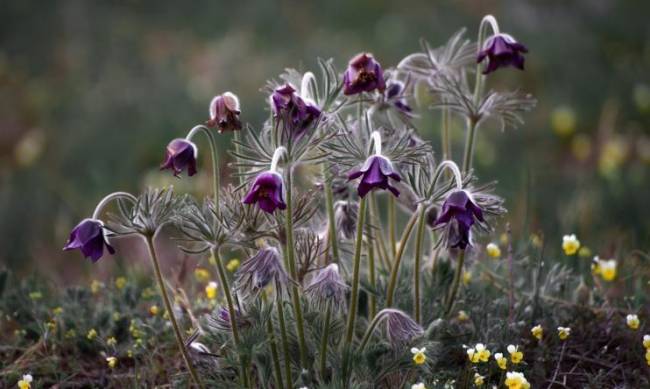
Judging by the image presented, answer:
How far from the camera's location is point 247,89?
23.2 ft

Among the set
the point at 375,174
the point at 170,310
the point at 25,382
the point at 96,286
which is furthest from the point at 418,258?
the point at 96,286

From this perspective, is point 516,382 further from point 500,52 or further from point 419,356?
point 500,52

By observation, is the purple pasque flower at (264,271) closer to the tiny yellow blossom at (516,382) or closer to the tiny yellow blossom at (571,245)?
the tiny yellow blossom at (516,382)

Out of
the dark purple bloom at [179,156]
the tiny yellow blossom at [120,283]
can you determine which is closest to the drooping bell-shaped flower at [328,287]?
the dark purple bloom at [179,156]

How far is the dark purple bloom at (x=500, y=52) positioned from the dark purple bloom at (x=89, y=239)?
1.18m

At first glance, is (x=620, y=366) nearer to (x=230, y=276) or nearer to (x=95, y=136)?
(x=230, y=276)

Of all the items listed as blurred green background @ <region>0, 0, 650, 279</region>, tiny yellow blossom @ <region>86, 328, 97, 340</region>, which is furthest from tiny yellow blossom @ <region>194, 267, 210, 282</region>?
blurred green background @ <region>0, 0, 650, 279</region>

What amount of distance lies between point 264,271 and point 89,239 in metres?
0.46

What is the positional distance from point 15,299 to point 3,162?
4.07 metres

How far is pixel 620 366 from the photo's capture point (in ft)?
8.46

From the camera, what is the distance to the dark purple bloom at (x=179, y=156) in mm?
2219

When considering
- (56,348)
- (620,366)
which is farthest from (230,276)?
(620,366)

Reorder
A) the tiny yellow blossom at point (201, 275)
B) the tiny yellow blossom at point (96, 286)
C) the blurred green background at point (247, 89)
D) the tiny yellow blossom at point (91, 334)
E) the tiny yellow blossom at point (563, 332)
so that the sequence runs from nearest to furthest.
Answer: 1. the tiny yellow blossom at point (563, 332)
2. the tiny yellow blossom at point (91, 334)
3. the tiny yellow blossom at point (201, 275)
4. the tiny yellow blossom at point (96, 286)
5. the blurred green background at point (247, 89)

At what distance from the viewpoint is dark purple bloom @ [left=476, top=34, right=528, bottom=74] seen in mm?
2408
